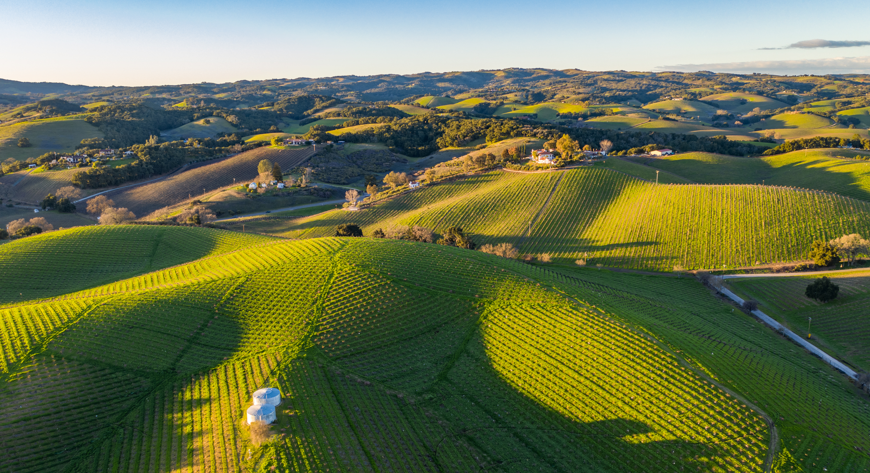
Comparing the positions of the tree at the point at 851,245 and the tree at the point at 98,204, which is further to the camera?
the tree at the point at 98,204

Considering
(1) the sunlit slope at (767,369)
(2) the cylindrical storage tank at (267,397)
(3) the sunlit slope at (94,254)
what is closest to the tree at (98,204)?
(3) the sunlit slope at (94,254)

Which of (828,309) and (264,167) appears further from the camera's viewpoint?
(264,167)

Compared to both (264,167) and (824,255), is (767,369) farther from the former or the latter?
(264,167)

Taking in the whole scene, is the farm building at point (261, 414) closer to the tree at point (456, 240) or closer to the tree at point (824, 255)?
the tree at point (456, 240)

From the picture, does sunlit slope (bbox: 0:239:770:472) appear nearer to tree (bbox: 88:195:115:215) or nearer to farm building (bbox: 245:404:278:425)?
farm building (bbox: 245:404:278:425)

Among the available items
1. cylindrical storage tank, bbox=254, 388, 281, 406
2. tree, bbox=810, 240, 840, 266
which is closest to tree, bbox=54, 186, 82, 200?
cylindrical storage tank, bbox=254, 388, 281, 406

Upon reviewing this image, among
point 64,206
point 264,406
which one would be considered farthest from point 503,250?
point 64,206
